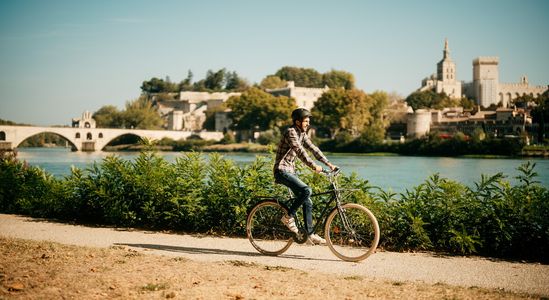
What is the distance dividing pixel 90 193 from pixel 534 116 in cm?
8626

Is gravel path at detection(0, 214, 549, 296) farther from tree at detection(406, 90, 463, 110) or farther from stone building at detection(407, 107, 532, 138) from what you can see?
tree at detection(406, 90, 463, 110)

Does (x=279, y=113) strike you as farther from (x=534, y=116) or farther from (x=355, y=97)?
(x=534, y=116)

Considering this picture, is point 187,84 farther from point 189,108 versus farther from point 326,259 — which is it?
point 326,259

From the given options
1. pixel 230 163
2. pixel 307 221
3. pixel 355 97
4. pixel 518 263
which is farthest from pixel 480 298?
pixel 355 97

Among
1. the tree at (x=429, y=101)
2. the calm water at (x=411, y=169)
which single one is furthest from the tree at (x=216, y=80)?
the calm water at (x=411, y=169)

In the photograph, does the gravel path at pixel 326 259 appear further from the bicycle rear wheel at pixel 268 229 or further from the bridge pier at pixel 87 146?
the bridge pier at pixel 87 146

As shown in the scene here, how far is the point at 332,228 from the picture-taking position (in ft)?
23.0

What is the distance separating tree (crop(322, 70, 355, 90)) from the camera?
446 ft

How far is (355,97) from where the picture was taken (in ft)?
289

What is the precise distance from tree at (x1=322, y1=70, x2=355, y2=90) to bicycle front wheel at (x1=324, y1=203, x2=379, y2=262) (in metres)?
129

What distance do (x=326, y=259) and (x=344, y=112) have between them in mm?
80932

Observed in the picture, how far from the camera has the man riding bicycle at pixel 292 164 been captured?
6676 mm

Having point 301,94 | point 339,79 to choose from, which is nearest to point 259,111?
point 301,94

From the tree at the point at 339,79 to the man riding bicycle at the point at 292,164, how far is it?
129 meters
